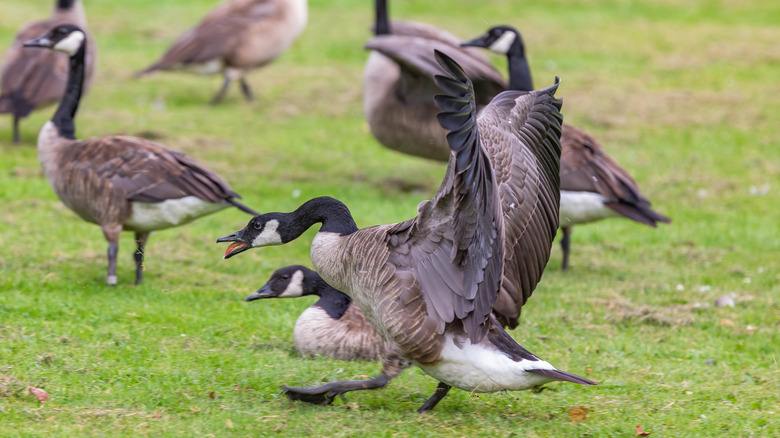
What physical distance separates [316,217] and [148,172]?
236 cm

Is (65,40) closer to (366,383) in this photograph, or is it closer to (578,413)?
(366,383)

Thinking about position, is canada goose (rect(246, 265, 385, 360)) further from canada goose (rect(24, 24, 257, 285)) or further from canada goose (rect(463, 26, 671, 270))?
canada goose (rect(463, 26, 671, 270))

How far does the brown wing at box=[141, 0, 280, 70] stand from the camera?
1330cm

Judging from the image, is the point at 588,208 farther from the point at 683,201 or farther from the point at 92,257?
the point at 92,257

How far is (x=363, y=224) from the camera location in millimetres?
9445

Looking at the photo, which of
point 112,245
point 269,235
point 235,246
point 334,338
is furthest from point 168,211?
point 269,235

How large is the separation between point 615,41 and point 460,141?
14111 mm

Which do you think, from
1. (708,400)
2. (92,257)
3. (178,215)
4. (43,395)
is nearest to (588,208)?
(708,400)

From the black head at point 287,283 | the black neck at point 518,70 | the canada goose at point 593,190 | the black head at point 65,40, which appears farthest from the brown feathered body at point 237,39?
the black head at point 287,283

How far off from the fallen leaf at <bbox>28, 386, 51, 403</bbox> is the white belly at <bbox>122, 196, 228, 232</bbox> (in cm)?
234

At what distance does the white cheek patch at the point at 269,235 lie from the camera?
17.7 ft

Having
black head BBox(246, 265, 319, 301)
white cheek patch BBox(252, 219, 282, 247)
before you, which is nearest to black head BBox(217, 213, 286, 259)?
white cheek patch BBox(252, 219, 282, 247)

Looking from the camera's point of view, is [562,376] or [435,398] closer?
[562,376]

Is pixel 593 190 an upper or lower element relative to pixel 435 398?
upper
